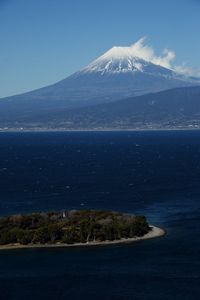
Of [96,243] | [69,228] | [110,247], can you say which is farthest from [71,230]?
[110,247]

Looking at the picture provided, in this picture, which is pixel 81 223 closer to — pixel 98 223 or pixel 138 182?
pixel 98 223

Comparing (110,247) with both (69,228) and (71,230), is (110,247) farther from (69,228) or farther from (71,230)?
(69,228)

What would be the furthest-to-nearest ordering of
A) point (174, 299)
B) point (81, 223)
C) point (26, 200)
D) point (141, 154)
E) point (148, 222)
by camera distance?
point (141, 154) < point (26, 200) < point (148, 222) < point (81, 223) < point (174, 299)

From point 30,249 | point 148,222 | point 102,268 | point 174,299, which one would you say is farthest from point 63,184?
point 174,299

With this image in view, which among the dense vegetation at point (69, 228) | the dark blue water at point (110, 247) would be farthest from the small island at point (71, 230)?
the dark blue water at point (110, 247)

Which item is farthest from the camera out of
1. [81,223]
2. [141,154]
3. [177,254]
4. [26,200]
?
[141,154]

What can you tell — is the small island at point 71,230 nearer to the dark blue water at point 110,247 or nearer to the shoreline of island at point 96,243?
the shoreline of island at point 96,243

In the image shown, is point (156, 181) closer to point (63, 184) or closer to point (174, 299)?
point (63, 184)

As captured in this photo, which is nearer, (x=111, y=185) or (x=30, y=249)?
(x=30, y=249)
